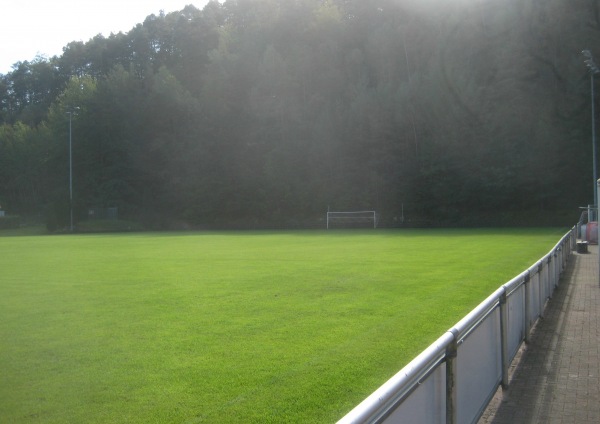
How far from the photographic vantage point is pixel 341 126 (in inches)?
2566

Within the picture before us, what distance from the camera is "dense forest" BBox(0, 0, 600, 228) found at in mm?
54656

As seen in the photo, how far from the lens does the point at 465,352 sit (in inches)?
184

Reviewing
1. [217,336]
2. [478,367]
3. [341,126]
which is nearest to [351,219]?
[341,126]

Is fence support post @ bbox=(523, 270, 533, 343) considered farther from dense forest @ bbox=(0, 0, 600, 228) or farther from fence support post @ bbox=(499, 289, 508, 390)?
dense forest @ bbox=(0, 0, 600, 228)

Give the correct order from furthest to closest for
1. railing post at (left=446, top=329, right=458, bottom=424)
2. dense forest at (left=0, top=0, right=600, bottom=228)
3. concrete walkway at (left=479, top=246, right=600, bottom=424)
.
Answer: dense forest at (left=0, top=0, right=600, bottom=228)
concrete walkway at (left=479, top=246, right=600, bottom=424)
railing post at (left=446, top=329, right=458, bottom=424)

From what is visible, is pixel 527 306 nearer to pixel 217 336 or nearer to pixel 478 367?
pixel 478 367

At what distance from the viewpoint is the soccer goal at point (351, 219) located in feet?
192

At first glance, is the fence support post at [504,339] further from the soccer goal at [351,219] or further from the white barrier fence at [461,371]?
the soccer goal at [351,219]

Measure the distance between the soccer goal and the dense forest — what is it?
4.33 ft

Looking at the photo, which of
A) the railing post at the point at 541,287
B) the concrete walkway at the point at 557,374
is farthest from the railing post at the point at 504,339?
the railing post at the point at 541,287

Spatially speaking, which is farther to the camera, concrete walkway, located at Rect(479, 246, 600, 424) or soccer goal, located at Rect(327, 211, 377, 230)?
soccer goal, located at Rect(327, 211, 377, 230)

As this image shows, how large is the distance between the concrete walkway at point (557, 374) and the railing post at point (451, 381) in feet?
4.40

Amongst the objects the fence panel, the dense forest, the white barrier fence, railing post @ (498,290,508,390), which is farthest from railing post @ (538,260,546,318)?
the dense forest

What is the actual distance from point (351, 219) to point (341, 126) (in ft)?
34.5
